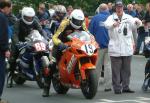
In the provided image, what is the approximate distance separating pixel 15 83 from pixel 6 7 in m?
4.07

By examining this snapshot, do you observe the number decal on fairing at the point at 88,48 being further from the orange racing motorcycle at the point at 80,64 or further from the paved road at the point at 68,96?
the paved road at the point at 68,96

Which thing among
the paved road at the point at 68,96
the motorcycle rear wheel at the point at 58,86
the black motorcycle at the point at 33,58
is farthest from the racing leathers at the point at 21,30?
the motorcycle rear wheel at the point at 58,86

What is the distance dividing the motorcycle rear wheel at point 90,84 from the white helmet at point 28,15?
9.11 feet

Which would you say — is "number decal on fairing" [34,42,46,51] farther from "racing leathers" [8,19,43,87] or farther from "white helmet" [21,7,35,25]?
"white helmet" [21,7,35,25]

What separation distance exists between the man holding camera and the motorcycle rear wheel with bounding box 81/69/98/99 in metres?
1.28

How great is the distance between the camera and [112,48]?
45.6 ft

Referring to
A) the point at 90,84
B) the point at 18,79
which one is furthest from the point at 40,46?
the point at 90,84

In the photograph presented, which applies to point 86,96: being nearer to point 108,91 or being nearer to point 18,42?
point 108,91

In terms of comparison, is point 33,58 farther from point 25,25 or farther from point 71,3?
point 71,3

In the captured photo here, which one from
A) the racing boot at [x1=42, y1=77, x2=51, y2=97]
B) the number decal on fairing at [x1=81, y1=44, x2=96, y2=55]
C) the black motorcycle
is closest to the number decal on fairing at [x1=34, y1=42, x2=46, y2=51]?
the black motorcycle

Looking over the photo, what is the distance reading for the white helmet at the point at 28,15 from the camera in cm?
1473

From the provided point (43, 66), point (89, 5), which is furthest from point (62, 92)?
point (89, 5)

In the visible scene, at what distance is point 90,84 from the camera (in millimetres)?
12453

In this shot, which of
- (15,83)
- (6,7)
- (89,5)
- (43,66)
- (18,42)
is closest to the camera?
(6,7)
